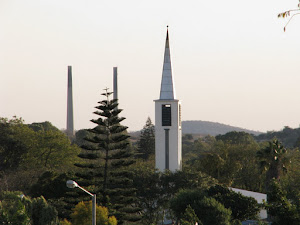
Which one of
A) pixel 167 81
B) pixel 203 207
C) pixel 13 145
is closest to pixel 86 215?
pixel 203 207

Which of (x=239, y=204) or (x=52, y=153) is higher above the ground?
(x=52, y=153)

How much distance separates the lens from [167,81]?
66.7 m

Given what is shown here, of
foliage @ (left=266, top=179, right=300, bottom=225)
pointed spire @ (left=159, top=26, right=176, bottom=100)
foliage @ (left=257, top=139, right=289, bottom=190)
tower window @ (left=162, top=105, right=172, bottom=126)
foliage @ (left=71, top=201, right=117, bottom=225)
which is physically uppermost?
pointed spire @ (left=159, top=26, right=176, bottom=100)

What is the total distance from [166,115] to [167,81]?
12.1ft

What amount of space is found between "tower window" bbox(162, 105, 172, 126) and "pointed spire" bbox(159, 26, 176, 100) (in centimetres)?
112

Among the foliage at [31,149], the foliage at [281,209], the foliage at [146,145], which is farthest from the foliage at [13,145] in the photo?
the foliage at [281,209]

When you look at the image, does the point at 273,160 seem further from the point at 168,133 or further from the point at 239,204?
the point at 168,133

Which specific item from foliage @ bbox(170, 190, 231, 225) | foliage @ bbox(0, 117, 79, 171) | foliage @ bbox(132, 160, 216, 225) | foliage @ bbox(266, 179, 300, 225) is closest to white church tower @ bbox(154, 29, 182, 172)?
foliage @ bbox(132, 160, 216, 225)

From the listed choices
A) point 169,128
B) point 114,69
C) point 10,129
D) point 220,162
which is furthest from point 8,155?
point 114,69

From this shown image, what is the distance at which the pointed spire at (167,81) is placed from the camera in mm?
66375

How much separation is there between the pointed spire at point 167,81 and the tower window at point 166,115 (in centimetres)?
112

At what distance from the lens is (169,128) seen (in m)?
65.6

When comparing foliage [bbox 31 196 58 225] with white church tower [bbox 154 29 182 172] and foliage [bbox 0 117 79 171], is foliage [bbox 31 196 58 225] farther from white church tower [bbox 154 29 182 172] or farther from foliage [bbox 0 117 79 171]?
→ foliage [bbox 0 117 79 171]

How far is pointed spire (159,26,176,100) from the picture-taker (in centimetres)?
6638
